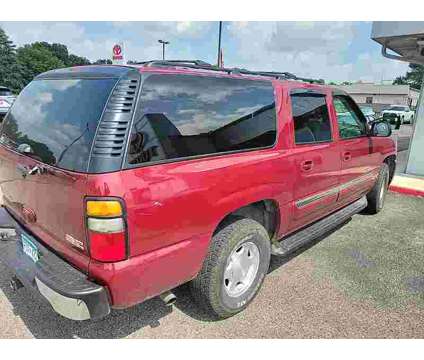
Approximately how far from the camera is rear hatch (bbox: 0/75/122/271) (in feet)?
6.68

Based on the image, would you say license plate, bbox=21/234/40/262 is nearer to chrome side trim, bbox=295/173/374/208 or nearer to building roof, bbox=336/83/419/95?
chrome side trim, bbox=295/173/374/208

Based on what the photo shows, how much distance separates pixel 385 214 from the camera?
5352mm

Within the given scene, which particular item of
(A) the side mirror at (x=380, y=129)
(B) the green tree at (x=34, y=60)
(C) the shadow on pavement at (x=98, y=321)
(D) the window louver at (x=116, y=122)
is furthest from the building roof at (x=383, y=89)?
(D) the window louver at (x=116, y=122)

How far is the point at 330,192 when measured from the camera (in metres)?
3.71

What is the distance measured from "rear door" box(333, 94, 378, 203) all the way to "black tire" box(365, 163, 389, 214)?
22.7 inches

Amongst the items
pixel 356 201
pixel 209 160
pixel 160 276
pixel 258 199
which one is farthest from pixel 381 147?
pixel 160 276

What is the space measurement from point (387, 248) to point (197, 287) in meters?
2.63

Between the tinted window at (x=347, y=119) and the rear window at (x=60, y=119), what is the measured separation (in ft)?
8.88

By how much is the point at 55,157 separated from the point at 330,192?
2698 millimetres

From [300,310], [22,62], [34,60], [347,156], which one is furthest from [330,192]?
[34,60]

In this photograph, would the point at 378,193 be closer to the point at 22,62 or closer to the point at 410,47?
the point at 410,47

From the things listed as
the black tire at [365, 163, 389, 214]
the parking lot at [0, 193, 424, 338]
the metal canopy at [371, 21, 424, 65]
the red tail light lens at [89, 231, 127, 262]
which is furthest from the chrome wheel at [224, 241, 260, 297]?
the metal canopy at [371, 21, 424, 65]

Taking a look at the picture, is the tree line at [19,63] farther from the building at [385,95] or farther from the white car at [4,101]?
the building at [385,95]

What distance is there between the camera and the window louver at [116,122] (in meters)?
1.94
